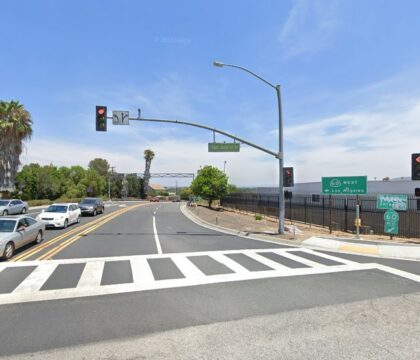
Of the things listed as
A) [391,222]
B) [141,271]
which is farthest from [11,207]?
[391,222]

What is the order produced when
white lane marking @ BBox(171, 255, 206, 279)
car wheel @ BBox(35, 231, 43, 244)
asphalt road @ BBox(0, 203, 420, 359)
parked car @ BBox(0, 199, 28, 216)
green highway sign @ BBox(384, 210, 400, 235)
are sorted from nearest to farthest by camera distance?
asphalt road @ BBox(0, 203, 420, 359) → white lane marking @ BBox(171, 255, 206, 279) → car wheel @ BBox(35, 231, 43, 244) → green highway sign @ BBox(384, 210, 400, 235) → parked car @ BBox(0, 199, 28, 216)

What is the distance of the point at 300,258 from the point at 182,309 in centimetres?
623

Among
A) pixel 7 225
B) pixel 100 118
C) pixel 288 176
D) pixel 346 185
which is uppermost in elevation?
pixel 100 118

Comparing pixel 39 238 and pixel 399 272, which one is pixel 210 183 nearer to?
pixel 39 238

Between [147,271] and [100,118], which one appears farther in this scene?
[100,118]

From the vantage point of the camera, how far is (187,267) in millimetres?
9281

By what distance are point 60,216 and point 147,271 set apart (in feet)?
41.6

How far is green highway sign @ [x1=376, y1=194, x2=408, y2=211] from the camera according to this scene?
16.4 meters

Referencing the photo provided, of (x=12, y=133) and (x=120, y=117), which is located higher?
(x=12, y=133)

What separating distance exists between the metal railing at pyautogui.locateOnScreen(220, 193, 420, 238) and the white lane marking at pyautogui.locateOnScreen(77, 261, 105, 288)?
48.0 ft

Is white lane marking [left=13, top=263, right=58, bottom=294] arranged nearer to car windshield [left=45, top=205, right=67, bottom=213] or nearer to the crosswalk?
the crosswalk

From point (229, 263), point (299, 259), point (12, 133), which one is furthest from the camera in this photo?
point (12, 133)

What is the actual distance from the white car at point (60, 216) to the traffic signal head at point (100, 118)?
7.66 metres

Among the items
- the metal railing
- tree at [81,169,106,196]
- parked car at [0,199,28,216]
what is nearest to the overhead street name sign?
the metal railing
